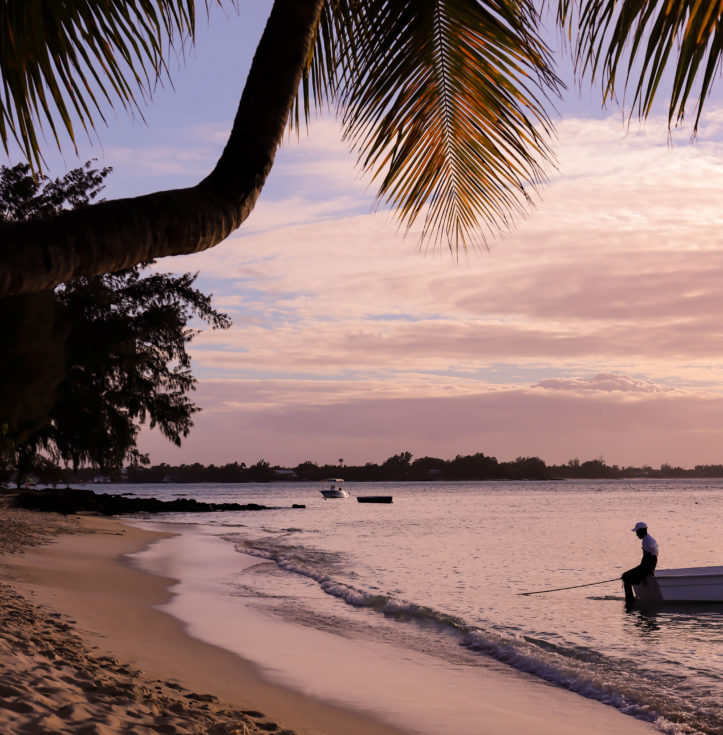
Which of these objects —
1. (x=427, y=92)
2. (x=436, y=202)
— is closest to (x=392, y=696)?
(x=436, y=202)

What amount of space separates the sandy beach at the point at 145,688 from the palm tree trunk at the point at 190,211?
4.23 meters

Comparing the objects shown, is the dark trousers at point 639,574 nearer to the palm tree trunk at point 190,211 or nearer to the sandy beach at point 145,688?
the sandy beach at point 145,688

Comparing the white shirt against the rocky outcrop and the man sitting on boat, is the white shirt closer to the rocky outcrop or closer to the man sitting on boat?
the man sitting on boat

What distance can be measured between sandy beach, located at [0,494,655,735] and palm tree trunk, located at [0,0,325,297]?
166 inches

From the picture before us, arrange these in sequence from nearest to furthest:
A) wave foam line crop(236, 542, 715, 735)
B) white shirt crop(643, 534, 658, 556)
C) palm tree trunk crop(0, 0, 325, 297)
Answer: palm tree trunk crop(0, 0, 325, 297)
wave foam line crop(236, 542, 715, 735)
white shirt crop(643, 534, 658, 556)

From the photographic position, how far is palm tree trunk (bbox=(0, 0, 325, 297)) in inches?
95.4

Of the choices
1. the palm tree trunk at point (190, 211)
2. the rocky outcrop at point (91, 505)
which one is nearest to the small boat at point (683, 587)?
the palm tree trunk at point (190, 211)

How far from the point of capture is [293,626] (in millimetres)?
14734

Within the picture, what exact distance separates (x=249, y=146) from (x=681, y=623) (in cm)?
1722

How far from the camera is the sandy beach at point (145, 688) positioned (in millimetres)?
6312

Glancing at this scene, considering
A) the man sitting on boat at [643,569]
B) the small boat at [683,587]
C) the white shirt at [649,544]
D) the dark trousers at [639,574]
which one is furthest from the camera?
the dark trousers at [639,574]

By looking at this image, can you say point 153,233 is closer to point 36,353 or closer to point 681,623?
point 681,623

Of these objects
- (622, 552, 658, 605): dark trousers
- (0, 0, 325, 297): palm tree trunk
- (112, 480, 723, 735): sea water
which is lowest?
(112, 480, 723, 735): sea water

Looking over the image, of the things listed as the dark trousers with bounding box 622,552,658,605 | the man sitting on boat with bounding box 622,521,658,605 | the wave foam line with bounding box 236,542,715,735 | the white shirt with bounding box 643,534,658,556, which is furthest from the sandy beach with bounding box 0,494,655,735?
the dark trousers with bounding box 622,552,658,605
